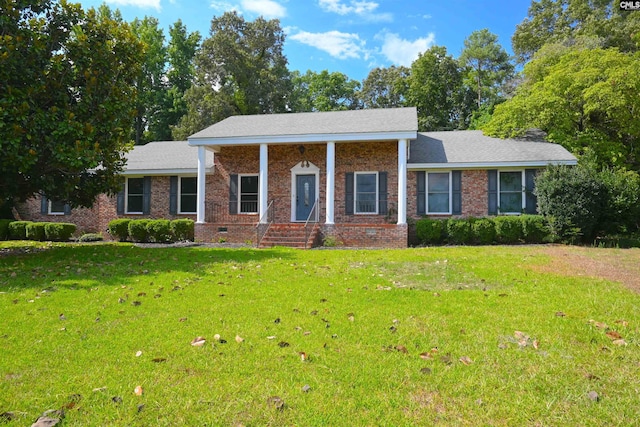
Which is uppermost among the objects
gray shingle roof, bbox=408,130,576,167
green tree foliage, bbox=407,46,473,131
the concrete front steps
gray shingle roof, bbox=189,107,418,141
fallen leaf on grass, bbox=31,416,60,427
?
green tree foliage, bbox=407,46,473,131

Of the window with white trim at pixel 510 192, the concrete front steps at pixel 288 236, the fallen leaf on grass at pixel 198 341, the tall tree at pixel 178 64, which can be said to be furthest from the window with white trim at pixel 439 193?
the tall tree at pixel 178 64

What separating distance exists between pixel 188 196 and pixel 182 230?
116 inches

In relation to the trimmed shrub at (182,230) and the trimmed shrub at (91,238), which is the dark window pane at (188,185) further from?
the trimmed shrub at (91,238)

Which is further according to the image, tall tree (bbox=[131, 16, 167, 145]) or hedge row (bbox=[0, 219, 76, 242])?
tall tree (bbox=[131, 16, 167, 145])

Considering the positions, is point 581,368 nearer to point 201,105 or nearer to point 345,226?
point 345,226

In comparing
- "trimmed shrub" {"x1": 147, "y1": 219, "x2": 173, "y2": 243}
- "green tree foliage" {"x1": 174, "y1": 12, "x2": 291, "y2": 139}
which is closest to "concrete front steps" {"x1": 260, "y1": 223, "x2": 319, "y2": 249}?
"trimmed shrub" {"x1": 147, "y1": 219, "x2": 173, "y2": 243}

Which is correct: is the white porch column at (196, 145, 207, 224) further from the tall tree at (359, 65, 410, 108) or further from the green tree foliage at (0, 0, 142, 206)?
the tall tree at (359, 65, 410, 108)

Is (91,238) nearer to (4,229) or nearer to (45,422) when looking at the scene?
(4,229)

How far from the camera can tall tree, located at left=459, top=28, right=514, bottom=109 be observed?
38250 mm

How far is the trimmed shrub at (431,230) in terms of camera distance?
1459 cm

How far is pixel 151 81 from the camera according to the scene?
38.1 metres

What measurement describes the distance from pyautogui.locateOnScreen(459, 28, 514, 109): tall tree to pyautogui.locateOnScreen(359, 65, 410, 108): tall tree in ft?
20.2

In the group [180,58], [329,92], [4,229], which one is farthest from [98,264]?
[329,92]

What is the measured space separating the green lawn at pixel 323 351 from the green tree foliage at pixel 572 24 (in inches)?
1018
